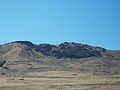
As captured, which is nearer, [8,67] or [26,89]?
[26,89]

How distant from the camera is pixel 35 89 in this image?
69312mm

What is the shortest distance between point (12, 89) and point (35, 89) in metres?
5.41

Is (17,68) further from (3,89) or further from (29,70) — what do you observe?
(3,89)

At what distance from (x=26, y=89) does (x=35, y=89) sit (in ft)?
7.42

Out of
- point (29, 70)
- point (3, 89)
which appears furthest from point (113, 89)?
point (29, 70)

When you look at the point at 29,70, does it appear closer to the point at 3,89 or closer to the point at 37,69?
the point at 37,69

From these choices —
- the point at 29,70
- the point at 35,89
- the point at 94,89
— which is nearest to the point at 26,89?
the point at 35,89

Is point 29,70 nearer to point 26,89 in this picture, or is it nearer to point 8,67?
point 8,67

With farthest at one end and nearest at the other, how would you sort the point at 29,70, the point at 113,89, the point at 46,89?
the point at 29,70
the point at 46,89
the point at 113,89

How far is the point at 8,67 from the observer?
199875mm

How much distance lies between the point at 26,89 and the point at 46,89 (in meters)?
5.16

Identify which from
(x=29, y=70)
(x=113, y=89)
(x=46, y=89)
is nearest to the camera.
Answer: (x=113, y=89)

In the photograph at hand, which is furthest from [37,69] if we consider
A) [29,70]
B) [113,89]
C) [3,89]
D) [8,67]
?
[113,89]

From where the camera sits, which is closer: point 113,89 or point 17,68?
point 113,89
